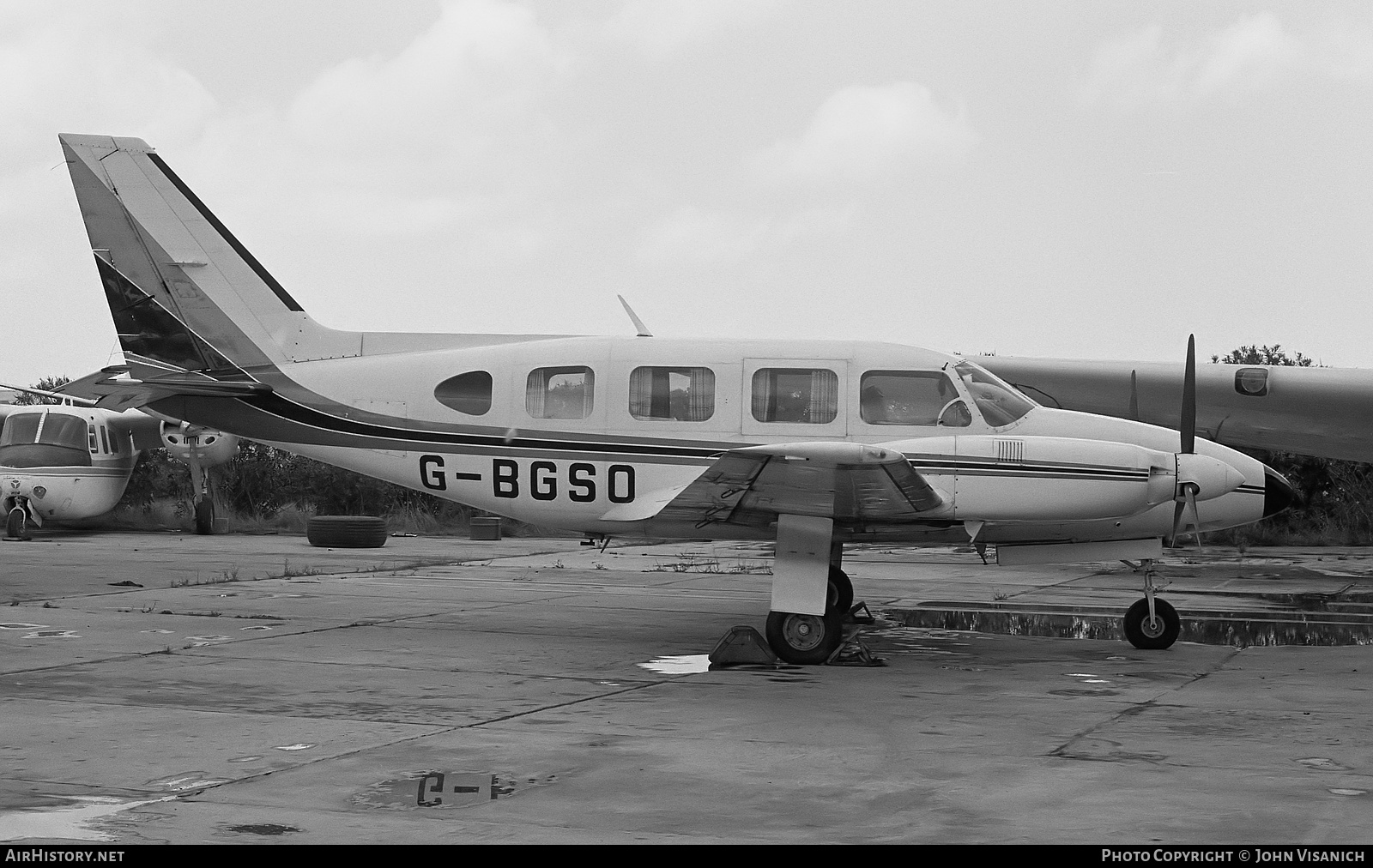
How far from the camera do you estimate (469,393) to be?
11.6m

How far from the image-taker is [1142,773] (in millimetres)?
6254

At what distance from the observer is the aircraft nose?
11.0 meters

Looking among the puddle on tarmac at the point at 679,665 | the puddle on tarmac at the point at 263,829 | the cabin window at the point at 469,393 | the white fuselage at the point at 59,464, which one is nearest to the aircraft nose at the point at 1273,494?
the puddle on tarmac at the point at 679,665

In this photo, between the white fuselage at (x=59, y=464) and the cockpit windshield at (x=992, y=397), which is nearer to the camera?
the cockpit windshield at (x=992, y=397)

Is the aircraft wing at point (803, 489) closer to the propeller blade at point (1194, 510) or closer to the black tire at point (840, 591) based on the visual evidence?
the black tire at point (840, 591)

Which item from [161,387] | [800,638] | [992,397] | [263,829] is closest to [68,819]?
[263,829]

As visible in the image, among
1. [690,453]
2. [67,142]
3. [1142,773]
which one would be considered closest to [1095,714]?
[1142,773]

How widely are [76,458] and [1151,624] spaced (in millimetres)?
20877

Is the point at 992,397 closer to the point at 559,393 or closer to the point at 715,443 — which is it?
the point at 715,443

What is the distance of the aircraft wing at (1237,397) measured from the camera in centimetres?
1875

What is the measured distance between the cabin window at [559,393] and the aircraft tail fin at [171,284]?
1984 millimetres

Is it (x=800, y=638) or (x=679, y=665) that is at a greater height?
(x=800, y=638)

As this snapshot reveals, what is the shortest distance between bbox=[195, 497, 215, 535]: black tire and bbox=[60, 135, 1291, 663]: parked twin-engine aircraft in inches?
578

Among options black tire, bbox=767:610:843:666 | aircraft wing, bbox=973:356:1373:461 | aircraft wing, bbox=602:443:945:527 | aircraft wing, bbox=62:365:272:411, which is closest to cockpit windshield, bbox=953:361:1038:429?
aircraft wing, bbox=602:443:945:527
